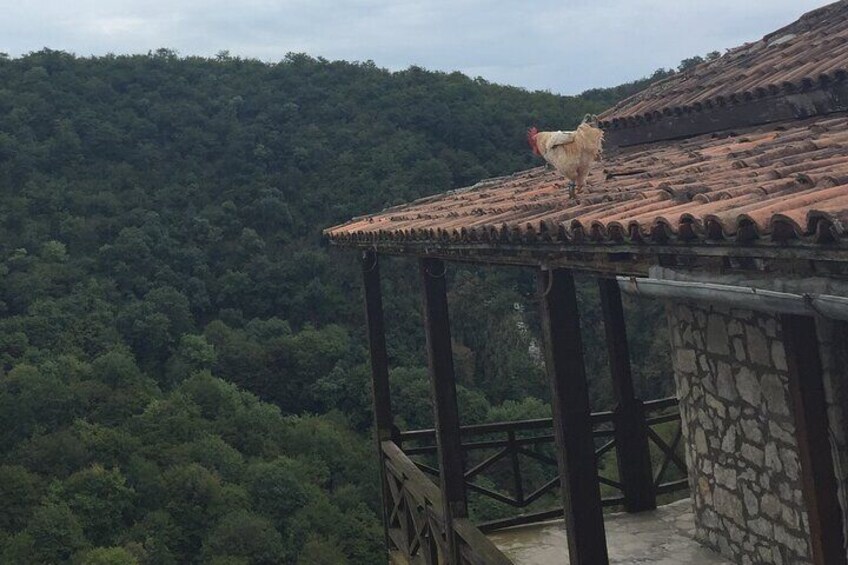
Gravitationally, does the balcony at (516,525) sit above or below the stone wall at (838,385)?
below

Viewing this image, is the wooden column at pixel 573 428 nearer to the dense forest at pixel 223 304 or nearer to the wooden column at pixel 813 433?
the wooden column at pixel 813 433

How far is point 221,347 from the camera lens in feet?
100

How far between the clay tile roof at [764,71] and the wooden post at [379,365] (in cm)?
218

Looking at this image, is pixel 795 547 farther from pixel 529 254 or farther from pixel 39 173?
pixel 39 173

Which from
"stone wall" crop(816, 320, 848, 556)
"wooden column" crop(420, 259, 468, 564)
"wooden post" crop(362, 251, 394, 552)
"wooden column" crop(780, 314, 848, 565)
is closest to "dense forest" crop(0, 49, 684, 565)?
"wooden post" crop(362, 251, 394, 552)

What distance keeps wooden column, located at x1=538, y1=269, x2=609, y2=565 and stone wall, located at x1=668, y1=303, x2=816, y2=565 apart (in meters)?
1.06

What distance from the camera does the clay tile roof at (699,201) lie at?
1.95 m

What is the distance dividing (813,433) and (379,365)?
4.79m

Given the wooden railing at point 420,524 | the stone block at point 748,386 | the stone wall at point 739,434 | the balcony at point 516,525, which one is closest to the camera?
the stone wall at point 739,434

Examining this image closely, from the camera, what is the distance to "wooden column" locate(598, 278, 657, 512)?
6.33m

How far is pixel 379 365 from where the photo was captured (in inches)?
269

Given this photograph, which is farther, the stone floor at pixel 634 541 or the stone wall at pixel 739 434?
the stone floor at pixel 634 541

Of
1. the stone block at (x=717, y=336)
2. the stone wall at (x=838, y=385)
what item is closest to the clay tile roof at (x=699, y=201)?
the stone wall at (x=838, y=385)

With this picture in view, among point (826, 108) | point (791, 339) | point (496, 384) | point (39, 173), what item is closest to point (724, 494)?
point (826, 108)
